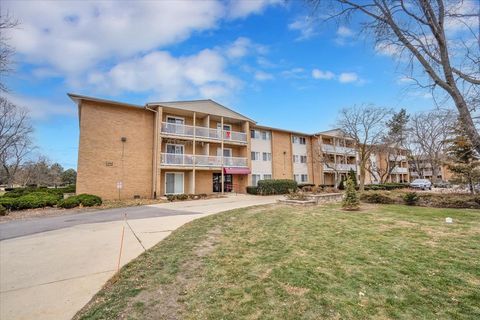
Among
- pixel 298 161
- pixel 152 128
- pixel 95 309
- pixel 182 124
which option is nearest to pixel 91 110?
pixel 152 128

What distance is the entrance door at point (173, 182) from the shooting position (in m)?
23.3

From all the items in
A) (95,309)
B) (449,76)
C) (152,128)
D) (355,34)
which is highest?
(152,128)

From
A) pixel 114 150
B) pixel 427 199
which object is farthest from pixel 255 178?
pixel 427 199

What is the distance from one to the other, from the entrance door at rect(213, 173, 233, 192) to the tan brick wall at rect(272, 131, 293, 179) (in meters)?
6.33

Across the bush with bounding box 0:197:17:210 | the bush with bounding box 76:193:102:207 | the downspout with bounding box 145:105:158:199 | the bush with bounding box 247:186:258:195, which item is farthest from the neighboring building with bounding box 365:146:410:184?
the bush with bounding box 0:197:17:210

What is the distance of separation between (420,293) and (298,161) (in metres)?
31.5

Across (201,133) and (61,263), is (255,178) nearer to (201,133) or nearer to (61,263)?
(201,133)

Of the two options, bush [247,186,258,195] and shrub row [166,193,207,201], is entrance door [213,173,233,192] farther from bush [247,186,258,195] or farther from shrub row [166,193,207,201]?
shrub row [166,193,207,201]

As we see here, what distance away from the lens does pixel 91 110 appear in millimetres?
19484

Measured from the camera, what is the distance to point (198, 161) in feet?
77.8

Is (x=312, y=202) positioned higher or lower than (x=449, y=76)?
lower

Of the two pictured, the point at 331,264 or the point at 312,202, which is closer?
the point at 331,264

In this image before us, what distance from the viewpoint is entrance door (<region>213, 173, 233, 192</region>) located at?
2685cm

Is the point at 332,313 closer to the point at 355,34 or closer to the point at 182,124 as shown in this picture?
the point at 355,34
